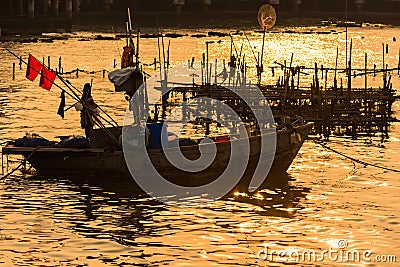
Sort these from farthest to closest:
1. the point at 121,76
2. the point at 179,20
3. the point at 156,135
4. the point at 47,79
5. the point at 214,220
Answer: the point at 179,20
the point at 121,76
the point at 156,135
the point at 47,79
the point at 214,220

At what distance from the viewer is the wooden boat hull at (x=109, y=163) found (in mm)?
34094

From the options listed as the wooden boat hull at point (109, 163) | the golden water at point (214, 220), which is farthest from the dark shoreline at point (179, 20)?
the golden water at point (214, 220)

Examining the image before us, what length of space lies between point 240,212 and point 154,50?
3265 inches

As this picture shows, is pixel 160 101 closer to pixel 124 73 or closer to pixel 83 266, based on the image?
pixel 124 73

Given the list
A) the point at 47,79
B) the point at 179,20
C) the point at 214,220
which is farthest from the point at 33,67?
the point at 179,20

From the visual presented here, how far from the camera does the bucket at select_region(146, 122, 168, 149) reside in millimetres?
34375

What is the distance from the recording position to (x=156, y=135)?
34.5 meters

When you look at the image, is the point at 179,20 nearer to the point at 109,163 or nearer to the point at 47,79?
the point at 109,163

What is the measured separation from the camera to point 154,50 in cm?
11306
